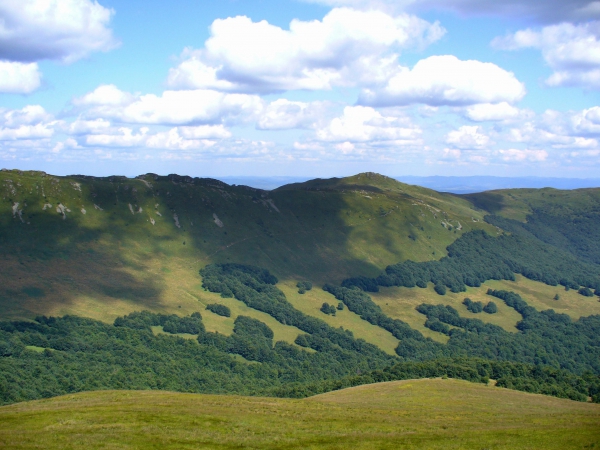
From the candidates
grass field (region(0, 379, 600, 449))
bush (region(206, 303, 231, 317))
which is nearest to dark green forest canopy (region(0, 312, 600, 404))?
bush (region(206, 303, 231, 317))

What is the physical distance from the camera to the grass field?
4709 cm

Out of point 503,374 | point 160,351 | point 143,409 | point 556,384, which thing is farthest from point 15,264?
point 556,384

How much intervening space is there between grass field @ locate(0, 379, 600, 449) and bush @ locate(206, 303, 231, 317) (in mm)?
109956

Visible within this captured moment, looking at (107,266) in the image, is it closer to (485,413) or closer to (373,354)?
(373,354)

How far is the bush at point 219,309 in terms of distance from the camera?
18375 centimetres

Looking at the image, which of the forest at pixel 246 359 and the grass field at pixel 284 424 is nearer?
the grass field at pixel 284 424

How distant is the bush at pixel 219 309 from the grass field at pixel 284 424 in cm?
10996

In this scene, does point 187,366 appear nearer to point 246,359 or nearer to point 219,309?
point 246,359

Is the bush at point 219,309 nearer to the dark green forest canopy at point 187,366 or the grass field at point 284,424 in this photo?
the dark green forest canopy at point 187,366

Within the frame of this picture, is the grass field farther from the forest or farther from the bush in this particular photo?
the bush

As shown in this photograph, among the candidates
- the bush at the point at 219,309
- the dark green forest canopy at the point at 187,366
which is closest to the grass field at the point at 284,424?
the dark green forest canopy at the point at 187,366

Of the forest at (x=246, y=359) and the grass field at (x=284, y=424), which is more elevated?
the grass field at (x=284, y=424)

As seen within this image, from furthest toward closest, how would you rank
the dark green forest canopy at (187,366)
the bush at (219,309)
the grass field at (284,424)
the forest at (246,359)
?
the bush at (219,309), the forest at (246,359), the dark green forest canopy at (187,366), the grass field at (284,424)

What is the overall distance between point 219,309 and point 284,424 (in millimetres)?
133059
